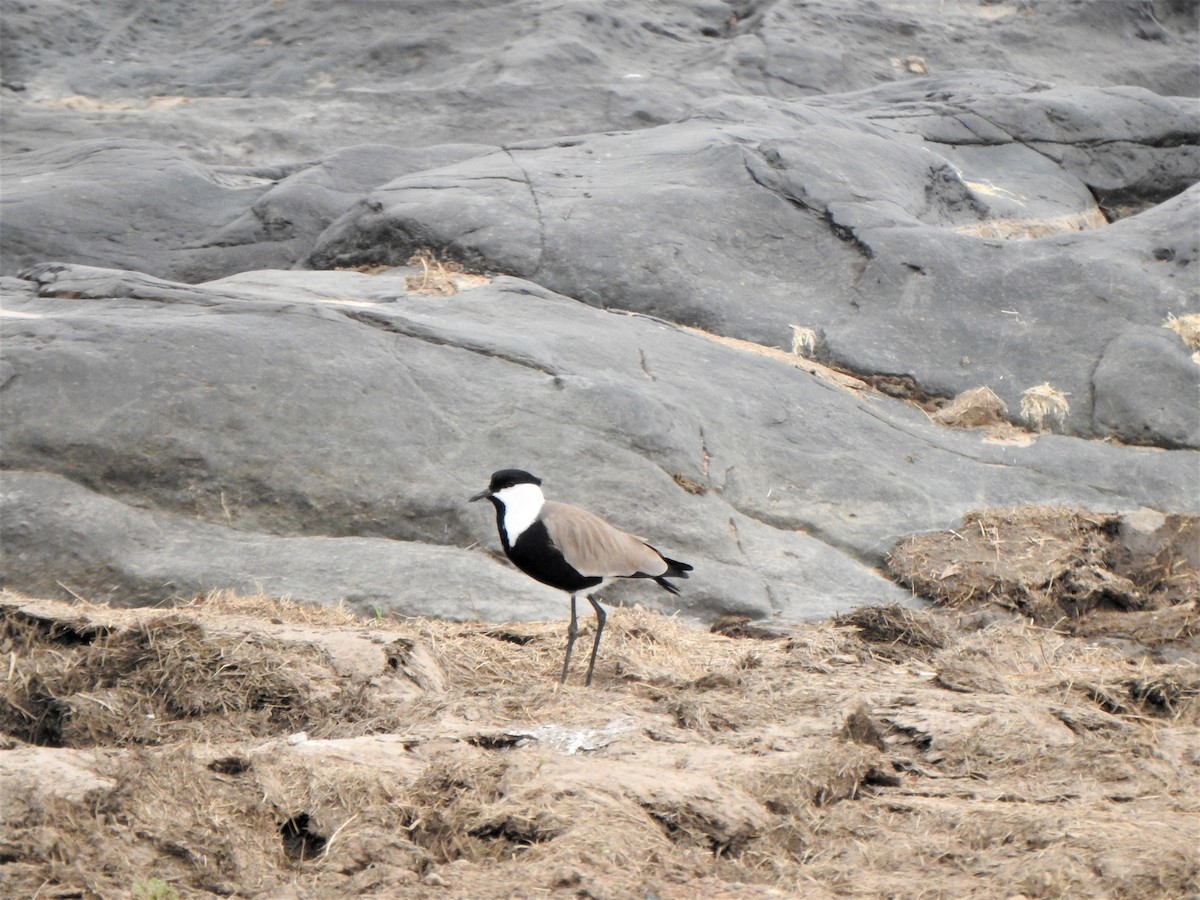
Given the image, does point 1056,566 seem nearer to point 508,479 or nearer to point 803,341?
point 803,341

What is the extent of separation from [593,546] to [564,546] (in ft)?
0.46

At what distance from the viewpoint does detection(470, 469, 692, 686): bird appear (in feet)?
19.1

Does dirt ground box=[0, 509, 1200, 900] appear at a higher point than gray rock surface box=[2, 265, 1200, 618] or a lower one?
higher

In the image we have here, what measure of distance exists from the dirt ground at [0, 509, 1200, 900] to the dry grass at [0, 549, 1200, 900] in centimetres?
1

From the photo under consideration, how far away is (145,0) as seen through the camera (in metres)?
17.4

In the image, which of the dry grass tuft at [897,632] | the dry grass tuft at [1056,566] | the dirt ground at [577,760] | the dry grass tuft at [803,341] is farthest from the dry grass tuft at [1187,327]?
the dry grass tuft at [897,632]

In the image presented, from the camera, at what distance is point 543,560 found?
229 inches

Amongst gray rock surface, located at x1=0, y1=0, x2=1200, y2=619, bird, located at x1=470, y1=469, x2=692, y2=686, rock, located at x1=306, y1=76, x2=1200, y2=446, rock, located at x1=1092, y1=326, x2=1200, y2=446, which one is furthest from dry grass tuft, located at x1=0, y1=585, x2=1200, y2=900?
rock, located at x1=306, y1=76, x2=1200, y2=446

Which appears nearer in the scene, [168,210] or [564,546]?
[564,546]

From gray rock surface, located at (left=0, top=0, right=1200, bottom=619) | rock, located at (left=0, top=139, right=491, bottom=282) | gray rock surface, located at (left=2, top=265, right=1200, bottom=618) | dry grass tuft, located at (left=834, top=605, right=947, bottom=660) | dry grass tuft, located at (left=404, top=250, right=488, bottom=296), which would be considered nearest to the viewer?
dry grass tuft, located at (left=834, top=605, right=947, bottom=660)

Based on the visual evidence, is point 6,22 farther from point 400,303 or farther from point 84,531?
point 84,531

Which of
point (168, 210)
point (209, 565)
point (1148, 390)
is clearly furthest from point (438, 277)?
point (1148, 390)

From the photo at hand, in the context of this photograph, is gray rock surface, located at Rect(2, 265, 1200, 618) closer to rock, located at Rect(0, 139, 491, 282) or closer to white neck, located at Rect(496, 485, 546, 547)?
white neck, located at Rect(496, 485, 546, 547)

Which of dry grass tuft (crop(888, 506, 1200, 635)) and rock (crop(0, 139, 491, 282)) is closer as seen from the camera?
dry grass tuft (crop(888, 506, 1200, 635))
